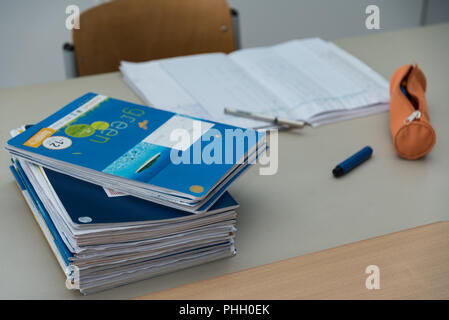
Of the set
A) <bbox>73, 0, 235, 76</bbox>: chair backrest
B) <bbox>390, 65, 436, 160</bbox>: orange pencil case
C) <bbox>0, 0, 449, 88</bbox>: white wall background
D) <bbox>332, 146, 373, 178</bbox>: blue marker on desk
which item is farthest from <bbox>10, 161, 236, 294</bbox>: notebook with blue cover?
<bbox>0, 0, 449, 88</bbox>: white wall background

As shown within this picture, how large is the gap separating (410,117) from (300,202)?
0.91 ft

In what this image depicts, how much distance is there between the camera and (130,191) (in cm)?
69

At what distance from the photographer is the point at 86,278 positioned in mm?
638

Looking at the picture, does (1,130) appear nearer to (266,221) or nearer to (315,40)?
(266,221)

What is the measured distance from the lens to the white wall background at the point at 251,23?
261 centimetres

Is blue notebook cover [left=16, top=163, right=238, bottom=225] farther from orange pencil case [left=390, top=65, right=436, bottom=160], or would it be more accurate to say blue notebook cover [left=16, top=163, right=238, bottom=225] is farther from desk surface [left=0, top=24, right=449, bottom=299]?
orange pencil case [left=390, top=65, right=436, bottom=160]

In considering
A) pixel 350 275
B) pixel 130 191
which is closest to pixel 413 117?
pixel 350 275

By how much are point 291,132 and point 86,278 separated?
528 millimetres

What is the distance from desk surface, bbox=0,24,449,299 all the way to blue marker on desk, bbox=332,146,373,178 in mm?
12

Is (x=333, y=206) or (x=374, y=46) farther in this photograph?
(x=374, y=46)

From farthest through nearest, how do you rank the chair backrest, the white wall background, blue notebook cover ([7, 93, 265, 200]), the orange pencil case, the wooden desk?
the white wall background
the chair backrest
the orange pencil case
blue notebook cover ([7, 93, 265, 200])
the wooden desk

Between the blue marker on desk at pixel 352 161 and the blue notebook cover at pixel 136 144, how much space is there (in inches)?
7.1

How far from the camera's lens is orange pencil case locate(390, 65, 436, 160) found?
2.97 ft
